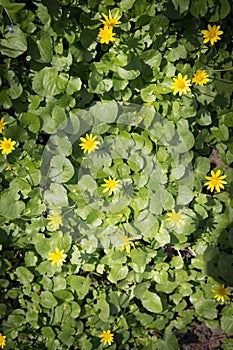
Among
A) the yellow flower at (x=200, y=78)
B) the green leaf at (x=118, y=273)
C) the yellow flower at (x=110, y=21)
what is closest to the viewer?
the yellow flower at (x=110, y=21)

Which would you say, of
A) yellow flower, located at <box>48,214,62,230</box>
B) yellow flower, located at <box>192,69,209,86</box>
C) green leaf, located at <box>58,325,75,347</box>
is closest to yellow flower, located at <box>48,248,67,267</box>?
yellow flower, located at <box>48,214,62,230</box>

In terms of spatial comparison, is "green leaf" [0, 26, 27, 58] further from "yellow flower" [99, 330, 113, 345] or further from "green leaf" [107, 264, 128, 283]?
"yellow flower" [99, 330, 113, 345]

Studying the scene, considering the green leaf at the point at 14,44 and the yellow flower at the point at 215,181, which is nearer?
the green leaf at the point at 14,44

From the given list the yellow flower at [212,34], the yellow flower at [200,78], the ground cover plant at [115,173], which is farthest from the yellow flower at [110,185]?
the yellow flower at [212,34]

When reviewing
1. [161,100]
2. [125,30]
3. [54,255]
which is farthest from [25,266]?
[125,30]

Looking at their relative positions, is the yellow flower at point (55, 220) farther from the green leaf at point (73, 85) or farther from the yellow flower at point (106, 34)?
the yellow flower at point (106, 34)
